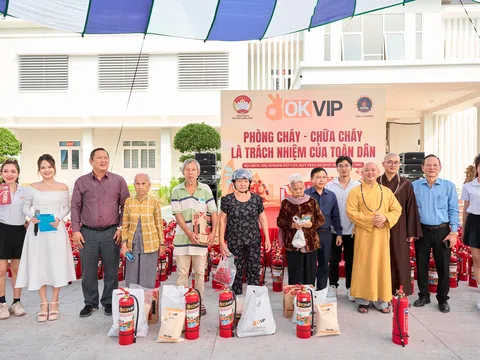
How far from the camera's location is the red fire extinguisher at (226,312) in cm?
373

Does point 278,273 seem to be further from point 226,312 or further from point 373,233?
point 226,312

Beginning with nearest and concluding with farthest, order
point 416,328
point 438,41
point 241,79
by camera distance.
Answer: point 416,328
point 438,41
point 241,79

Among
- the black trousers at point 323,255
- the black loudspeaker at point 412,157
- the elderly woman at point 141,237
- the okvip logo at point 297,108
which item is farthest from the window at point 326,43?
the elderly woman at point 141,237

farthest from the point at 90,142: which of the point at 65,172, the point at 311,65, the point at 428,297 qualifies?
the point at 428,297

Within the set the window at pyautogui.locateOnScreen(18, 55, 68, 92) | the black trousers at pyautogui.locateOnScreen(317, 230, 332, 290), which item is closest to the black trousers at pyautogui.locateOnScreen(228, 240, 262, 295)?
the black trousers at pyautogui.locateOnScreen(317, 230, 332, 290)

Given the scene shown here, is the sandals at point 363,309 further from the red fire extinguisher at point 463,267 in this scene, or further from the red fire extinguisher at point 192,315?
the red fire extinguisher at point 463,267

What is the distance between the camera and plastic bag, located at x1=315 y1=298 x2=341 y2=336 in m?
3.77

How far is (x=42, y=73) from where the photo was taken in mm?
22844

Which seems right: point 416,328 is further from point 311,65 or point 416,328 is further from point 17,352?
point 311,65

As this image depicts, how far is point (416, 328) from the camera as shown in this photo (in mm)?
3982

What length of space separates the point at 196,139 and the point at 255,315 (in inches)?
512

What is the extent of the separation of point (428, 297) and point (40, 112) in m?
23.2

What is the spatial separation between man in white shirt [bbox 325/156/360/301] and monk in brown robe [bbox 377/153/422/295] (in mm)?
537

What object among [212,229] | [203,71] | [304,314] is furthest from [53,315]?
[203,71]
